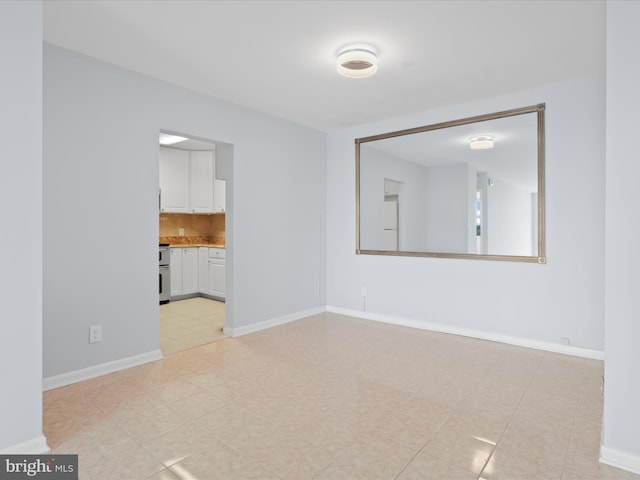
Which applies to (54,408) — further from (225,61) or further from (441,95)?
(441,95)

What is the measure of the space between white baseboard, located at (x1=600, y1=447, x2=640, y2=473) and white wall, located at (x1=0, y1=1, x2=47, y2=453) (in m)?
2.82

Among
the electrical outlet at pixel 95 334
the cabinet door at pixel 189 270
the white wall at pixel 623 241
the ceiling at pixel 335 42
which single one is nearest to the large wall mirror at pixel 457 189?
the ceiling at pixel 335 42

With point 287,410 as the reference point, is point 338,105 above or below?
above

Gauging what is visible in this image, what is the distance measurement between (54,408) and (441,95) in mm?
4104

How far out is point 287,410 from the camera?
8.00 feet

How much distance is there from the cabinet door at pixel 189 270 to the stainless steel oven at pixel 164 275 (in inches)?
11.8

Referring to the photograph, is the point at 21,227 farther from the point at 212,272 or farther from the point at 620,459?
the point at 212,272

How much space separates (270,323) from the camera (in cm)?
448

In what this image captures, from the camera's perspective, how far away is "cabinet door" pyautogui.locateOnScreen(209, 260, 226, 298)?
596cm

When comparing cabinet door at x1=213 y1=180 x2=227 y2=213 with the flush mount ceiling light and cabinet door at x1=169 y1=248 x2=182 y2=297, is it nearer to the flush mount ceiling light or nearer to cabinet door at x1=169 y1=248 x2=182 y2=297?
cabinet door at x1=169 y1=248 x2=182 y2=297

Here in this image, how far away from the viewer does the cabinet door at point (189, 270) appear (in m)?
6.17

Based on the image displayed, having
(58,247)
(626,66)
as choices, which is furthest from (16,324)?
(626,66)

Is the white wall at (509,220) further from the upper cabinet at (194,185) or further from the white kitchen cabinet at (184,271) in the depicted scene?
the white kitchen cabinet at (184,271)

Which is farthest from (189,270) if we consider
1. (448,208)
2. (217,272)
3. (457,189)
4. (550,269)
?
(550,269)
